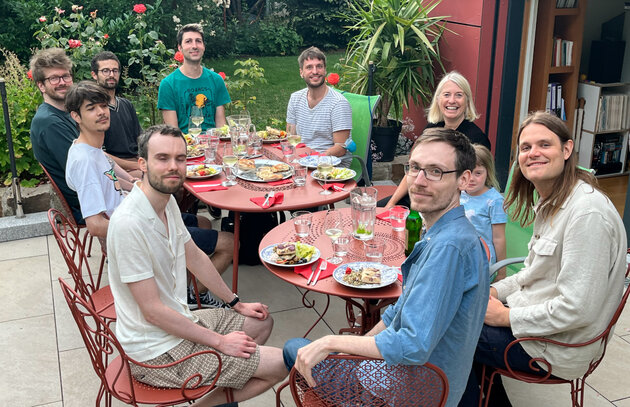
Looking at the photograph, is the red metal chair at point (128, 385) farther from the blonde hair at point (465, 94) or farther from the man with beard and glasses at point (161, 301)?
the blonde hair at point (465, 94)

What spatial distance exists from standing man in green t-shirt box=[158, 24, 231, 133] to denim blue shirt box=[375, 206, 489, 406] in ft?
12.2

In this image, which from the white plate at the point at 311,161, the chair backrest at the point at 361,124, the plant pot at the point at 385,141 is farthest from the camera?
the plant pot at the point at 385,141

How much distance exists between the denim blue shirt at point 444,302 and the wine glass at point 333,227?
0.82 meters

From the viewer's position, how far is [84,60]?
6746mm

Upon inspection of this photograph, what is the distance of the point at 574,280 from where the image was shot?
2.25 m

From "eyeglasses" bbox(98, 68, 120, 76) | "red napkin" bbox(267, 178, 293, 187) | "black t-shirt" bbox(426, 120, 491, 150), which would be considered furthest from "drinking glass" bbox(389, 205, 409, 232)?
"eyeglasses" bbox(98, 68, 120, 76)

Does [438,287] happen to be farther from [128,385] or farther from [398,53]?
[398,53]

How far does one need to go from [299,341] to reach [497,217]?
1358 mm

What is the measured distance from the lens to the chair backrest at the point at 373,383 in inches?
77.2

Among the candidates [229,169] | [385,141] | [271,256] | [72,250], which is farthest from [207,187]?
[385,141]

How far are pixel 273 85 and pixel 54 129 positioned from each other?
25.2ft

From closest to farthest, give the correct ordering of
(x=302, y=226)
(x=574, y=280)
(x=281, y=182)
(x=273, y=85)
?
(x=574, y=280), (x=302, y=226), (x=281, y=182), (x=273, y=85)

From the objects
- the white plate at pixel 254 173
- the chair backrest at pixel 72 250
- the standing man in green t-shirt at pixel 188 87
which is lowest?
the chair backrest at pixel 72 250

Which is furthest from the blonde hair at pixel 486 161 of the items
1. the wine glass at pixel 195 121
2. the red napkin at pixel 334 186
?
the wine glass at pixel 195 121
